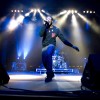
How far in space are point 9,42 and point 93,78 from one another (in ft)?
33.9

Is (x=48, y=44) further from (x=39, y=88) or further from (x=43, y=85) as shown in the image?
(x=39, y=88)

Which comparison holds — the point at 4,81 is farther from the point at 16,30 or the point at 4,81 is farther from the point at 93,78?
the point at 16,30

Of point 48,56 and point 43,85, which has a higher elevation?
point 48,56

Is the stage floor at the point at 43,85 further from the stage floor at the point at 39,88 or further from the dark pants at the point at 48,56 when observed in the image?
the dark pants at the point at 48,56

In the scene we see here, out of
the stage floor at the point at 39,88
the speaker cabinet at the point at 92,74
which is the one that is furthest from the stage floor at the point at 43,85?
the speaker cabinet at the point at 92,74

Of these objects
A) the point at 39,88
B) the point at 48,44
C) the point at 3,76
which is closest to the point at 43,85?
the point at 39,88

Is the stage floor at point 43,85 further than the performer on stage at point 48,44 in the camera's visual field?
No

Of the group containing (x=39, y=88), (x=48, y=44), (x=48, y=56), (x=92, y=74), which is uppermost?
(x=48, y=44)

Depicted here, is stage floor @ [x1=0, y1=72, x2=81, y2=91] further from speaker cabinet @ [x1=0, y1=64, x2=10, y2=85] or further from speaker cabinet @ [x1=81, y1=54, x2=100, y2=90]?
speaker cabinet @ [x1=81, y1=54, x2=100, y2=90]

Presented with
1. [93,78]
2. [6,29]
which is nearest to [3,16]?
[6,29]

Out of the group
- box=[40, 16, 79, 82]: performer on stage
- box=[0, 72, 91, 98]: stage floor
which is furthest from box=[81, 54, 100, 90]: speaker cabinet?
box=[40, 16, 79, 82]: performer on stage

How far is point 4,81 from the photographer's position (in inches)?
208

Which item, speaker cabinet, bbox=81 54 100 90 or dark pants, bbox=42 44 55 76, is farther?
dark pants, bbox=42 44 55 76

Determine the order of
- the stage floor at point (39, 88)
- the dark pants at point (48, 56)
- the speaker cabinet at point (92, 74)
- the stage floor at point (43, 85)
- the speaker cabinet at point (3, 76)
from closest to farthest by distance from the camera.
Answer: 1. the stage floor at point (39, 88)
2. the speaker cabinet at point (92, 74)
3. the stage floor at point (43, 85)
4. the speaker cabinet at point (3, 76)
5. the dark pants at point (48, 56)
